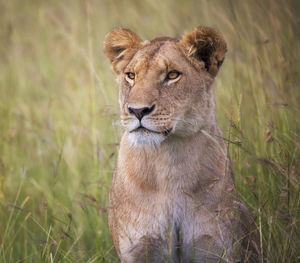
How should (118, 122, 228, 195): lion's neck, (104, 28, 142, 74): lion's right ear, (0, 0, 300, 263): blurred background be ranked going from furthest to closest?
1. (104, 28, 142, 74): lion's right ear
2. (0, 0, 300, 263): blurred background
3. (118, 122, 228, 195): lion's neck

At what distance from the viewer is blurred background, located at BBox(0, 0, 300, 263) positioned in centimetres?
349

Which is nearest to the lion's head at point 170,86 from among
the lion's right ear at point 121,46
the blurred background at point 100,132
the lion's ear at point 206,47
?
the lion's ear at point 206,47

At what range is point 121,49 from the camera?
3.93m

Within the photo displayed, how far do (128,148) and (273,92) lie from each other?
2.14 m

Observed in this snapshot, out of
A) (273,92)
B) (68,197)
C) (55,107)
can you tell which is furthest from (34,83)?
(273,92)

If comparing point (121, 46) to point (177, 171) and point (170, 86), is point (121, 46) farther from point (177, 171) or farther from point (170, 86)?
point (177, 171)

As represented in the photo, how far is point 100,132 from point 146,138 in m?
2.69

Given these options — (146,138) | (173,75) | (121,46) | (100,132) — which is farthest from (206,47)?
(100,132)

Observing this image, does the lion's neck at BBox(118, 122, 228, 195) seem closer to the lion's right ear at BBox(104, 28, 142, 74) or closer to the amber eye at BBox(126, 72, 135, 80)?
the amber eye at BBox(126, 72, 135, 80)

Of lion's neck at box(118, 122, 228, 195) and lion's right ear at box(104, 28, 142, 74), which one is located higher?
lion's right ear at box(104, 28, 142, 74)

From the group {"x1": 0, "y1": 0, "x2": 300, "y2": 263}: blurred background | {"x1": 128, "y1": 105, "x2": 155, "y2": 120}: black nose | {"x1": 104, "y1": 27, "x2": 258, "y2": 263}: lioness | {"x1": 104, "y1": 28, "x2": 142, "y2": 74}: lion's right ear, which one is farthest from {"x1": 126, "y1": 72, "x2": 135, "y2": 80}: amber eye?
{"x1": 128, "y1": 105, "x2": 155, "y2": 120}: black nose

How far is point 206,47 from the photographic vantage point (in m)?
3.50

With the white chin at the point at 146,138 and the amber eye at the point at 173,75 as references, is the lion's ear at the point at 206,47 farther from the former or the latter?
the white chin at the point at 146,138

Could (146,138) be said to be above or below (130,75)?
below
